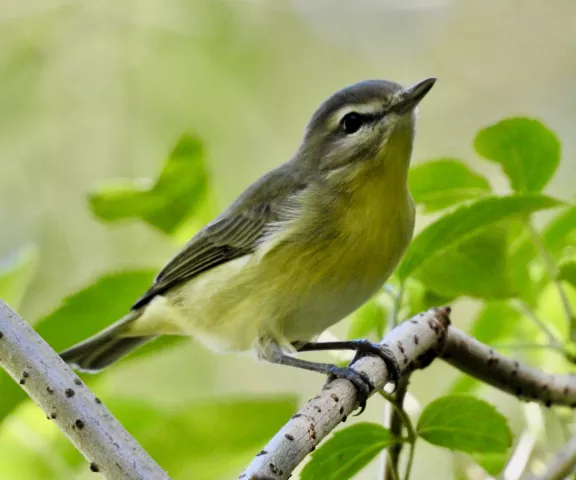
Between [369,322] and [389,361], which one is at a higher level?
[369,322]

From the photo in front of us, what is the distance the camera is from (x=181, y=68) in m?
3.57

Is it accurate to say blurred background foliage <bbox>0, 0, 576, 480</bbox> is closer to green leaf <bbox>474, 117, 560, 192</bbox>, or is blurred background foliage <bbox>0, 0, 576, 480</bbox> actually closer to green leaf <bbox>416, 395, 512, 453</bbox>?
green leaf <bbox>474, 117, 560, 192</bbox>

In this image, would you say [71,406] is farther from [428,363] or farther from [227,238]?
[227,238]

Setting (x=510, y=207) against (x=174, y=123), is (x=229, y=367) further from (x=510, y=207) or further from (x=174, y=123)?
(x=510, y=207)

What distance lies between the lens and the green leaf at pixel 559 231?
44.5 inches

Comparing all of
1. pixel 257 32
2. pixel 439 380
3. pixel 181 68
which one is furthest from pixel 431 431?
pixel 257 32

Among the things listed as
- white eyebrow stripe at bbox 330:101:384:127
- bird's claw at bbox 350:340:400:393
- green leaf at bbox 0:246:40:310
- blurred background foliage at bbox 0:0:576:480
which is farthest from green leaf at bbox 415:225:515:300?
blurred background foliage at bbox 0:0:576:480

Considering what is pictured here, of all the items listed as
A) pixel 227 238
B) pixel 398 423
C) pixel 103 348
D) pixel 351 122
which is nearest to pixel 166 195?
pixel 227 238

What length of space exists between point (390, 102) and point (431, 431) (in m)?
0.64

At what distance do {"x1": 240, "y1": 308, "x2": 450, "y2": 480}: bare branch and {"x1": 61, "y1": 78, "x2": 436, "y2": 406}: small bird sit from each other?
0.15 meters

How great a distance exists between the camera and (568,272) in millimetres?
1064

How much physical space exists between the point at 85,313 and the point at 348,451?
50 cm

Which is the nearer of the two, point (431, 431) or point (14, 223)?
point (431, 431)

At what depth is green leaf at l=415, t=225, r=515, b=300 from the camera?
1.11m
